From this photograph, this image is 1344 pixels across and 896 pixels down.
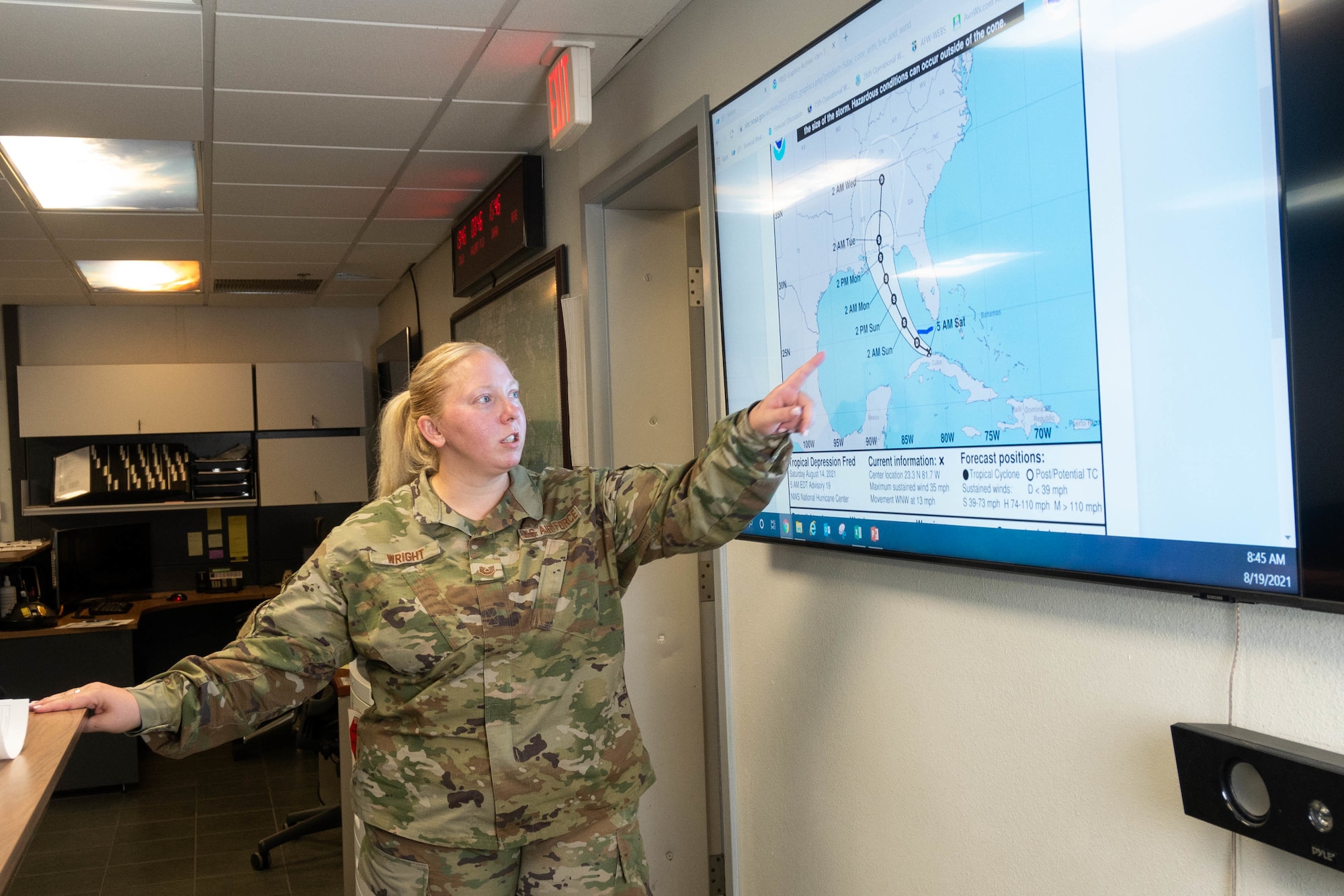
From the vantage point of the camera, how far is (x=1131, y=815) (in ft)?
4.16

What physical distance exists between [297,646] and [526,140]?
2207 millimetres

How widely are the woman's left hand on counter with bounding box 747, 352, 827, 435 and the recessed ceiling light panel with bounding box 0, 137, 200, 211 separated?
2757mm

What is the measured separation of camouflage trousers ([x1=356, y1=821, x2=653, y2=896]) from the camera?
5.50 ft

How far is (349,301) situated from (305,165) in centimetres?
331

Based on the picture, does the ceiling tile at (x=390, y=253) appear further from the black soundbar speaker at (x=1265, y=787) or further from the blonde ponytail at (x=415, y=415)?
the black soundbar speaker at (x=1265, y=787)

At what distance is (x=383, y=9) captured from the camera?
2389 mm

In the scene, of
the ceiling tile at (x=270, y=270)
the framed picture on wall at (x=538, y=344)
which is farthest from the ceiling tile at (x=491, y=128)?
the ceiling tile at (x=270, y=270)

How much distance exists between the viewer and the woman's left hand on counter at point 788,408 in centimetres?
138

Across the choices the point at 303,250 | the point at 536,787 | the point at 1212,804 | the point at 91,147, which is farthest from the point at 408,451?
the point at 303,250

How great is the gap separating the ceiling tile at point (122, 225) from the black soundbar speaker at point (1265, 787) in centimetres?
424

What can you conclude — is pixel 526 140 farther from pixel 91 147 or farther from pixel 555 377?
pixel 91 147

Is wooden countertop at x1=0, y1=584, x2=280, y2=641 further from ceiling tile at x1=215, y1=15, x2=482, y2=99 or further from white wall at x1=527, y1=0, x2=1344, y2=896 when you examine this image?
white wall at x1=527, y1=0, x2=1344, y2=896

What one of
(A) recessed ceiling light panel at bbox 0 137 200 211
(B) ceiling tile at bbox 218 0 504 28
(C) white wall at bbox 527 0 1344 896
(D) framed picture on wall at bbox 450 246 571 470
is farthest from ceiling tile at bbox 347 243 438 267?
(C) white wall at bbox 527 0 1344 896

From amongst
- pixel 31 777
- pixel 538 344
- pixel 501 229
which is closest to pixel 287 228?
pixel 501 229
